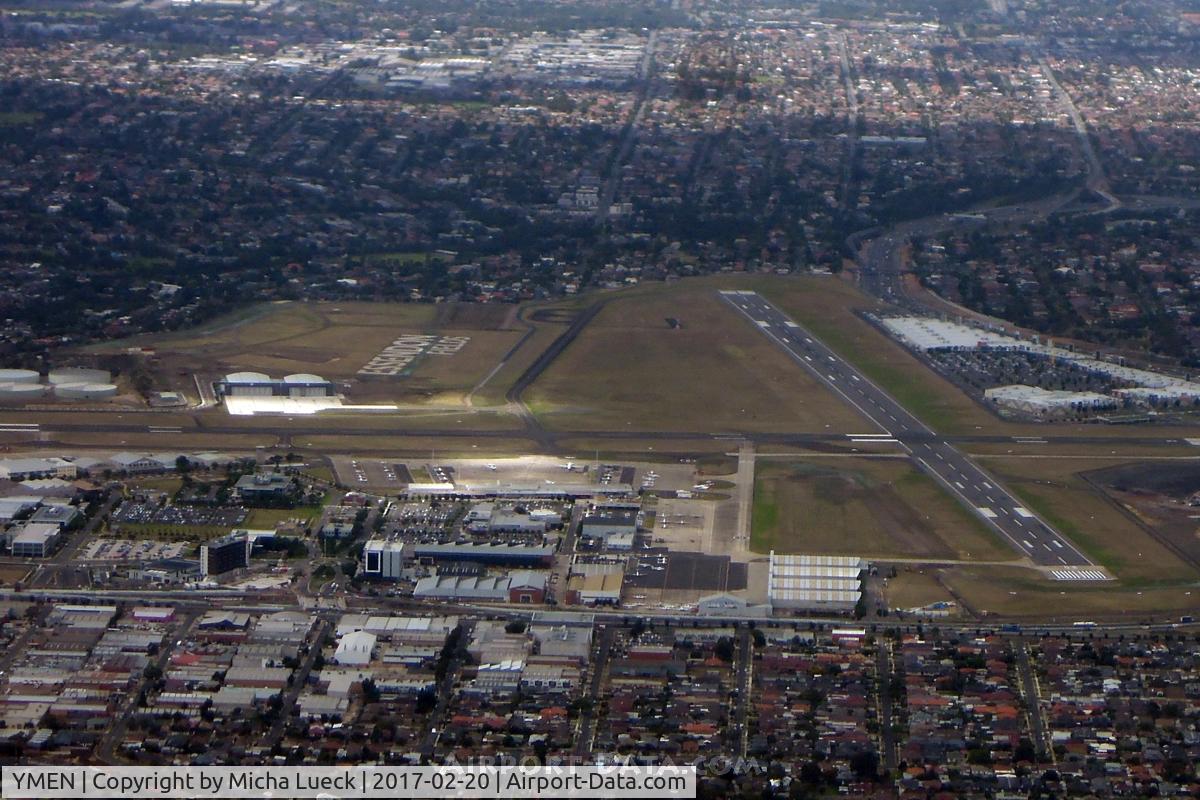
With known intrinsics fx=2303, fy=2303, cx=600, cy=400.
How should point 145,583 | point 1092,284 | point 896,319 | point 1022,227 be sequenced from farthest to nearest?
point 1022,227, point 1092,284, point 896,319, point 145,583

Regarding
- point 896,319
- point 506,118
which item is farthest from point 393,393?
point 506,118

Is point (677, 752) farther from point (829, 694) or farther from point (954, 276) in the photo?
point (954, 276)

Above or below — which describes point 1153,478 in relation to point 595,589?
below

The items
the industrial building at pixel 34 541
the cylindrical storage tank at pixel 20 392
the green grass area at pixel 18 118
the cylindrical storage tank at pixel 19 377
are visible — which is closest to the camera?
the industrial building at pixel 34 541

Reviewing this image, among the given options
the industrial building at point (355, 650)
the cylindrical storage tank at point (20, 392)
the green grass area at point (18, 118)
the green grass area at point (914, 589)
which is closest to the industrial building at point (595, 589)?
the industrial building at point (355, 650)

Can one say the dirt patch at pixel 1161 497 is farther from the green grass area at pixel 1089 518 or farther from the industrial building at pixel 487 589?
the industrial building at pixel 487 589

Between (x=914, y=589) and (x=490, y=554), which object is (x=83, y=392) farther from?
(x=914, y=589)

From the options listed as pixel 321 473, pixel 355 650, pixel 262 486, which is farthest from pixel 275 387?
pixel 355 650
